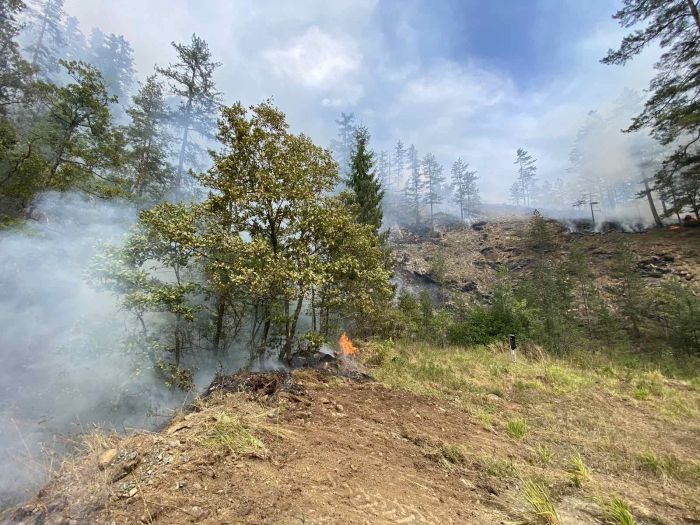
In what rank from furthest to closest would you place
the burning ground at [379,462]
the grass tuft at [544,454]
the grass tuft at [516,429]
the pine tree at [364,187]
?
the pine tree at [364,187] → the grass tuft at [516,429] → the grass tuft at [544,454] → the burning ground at [379,462]

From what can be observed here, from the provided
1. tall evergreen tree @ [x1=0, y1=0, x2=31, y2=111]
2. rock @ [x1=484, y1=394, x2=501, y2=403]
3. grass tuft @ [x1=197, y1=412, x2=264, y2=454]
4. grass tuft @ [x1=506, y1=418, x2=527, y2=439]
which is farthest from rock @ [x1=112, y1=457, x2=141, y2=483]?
tall evergreen tree @ [x1=0, y1=0, x2=31, y2=111]

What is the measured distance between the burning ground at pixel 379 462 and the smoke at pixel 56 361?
2.81m

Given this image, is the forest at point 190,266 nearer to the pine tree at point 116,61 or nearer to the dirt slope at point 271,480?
the dirt slope at point 271,480

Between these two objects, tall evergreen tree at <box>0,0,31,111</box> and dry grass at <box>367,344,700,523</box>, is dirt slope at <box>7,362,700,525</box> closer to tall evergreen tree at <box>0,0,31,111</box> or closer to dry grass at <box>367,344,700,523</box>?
dry grass at <box>367,344,700,523</box>

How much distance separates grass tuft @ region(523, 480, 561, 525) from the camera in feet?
8.71

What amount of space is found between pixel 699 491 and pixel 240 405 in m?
5.47

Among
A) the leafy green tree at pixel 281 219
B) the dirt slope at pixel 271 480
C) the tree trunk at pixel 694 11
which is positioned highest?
the tree trunk at pixel 694 11

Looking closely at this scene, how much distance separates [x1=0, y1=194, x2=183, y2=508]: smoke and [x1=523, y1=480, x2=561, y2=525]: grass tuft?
6.77m

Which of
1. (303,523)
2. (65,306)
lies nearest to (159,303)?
(65,306)

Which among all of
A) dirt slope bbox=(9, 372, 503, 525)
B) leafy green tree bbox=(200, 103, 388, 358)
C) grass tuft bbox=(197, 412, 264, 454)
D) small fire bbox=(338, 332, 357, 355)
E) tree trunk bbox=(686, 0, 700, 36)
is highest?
tree trunk bbox=(686, 0, 700, 36)

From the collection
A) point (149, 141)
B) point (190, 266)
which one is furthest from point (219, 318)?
point (149, 141)

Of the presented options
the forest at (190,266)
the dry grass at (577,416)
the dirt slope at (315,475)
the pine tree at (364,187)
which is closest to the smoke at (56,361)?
the forest at (190,266)

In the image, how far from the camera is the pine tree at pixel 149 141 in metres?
18.1

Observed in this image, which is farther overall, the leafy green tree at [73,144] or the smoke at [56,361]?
the leafy green tree at [73,144]
